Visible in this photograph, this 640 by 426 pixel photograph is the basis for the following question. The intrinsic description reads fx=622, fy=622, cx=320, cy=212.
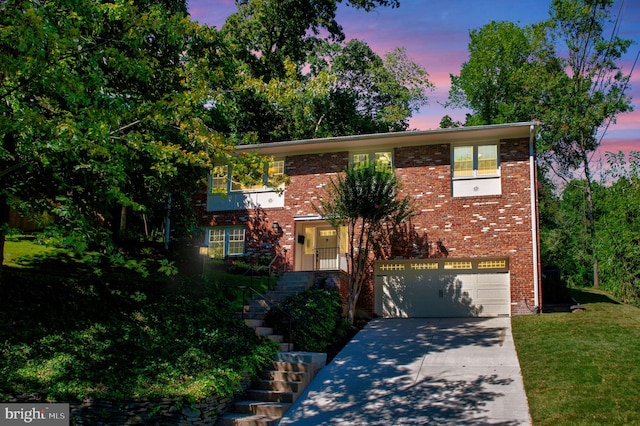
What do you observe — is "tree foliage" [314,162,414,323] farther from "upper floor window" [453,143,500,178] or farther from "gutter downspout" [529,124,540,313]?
"gutter downspout" [529,124,540,313]

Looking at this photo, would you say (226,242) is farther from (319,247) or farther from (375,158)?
(375,158)

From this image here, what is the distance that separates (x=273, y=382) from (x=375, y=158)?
34.3 ft

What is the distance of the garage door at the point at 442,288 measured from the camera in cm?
1934

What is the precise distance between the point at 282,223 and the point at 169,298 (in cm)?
724

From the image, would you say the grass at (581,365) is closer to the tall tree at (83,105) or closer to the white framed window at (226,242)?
the tall tree at (83,105)

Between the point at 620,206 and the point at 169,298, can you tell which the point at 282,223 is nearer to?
the point at 169,298

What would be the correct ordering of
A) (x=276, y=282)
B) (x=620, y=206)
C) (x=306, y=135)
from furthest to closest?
(x=306, y=135), (x=620, y=206), (x=276, y=282)

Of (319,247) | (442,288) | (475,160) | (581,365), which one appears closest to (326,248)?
(319,247)

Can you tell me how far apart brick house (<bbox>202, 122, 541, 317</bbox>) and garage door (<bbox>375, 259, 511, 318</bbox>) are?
31 millimetres

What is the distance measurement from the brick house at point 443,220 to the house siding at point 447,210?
1.2 inches

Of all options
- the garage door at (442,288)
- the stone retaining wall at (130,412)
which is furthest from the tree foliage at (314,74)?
the stone retaining wall at (130,412)

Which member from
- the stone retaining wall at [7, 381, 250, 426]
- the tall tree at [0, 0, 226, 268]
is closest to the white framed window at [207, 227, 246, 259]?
the tall tree at [0, 0, 226, 268]

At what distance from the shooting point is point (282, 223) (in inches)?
846

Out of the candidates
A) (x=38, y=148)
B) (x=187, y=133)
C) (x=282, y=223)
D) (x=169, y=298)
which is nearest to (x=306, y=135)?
(x=282, y=223)
